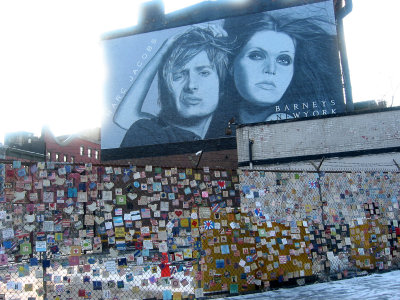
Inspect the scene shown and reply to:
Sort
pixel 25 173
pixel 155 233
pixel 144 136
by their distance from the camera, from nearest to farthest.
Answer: pixel 25 173 → pixel 155 233 → pixel 144 136

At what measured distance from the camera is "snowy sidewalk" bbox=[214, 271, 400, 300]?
730 centimetres

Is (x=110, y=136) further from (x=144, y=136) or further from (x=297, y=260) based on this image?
(x=297, y=260)

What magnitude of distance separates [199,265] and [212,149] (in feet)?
76.9

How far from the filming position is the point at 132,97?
1303 inches

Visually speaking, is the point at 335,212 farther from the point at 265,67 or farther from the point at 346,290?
the point at 265,67

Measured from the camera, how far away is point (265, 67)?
1208 inches

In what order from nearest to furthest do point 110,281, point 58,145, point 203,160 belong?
1. point 110,281
2. point 203,160
3. point 58,145

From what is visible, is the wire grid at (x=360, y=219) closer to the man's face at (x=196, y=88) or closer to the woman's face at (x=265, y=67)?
the woman's face at (x=265, y=67)

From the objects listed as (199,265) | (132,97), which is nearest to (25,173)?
(199,265)

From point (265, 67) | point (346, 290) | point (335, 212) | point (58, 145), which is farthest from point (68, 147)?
point (346, 290)

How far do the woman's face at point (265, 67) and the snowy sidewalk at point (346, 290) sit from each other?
897 inches

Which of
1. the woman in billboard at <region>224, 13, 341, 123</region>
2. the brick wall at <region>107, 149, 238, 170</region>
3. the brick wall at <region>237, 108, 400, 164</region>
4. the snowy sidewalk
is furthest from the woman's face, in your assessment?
the snowy sidewalk

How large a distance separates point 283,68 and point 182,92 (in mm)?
8194

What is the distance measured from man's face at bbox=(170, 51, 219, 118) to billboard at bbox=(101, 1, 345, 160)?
0.26 ft
